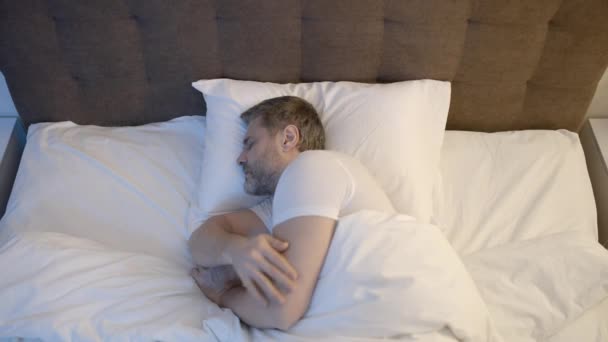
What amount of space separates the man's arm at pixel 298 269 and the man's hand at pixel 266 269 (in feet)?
0.05

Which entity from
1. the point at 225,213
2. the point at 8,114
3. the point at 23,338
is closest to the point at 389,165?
the point at 225,213

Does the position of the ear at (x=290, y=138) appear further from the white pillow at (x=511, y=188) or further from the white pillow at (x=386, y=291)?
the white pillow at (x=511, y=188)

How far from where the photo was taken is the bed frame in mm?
1327

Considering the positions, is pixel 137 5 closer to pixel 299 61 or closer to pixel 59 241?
pixel 299 61

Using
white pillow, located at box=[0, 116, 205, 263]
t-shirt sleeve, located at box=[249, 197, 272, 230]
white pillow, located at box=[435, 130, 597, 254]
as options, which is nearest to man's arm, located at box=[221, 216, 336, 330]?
t-shirt sleeve, located at box=[249, 197, 272, 230]

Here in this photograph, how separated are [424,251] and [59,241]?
872mm

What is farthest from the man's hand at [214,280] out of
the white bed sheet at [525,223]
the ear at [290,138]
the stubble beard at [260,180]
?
the white bed sheet at [525,223]

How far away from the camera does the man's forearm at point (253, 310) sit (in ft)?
3.19

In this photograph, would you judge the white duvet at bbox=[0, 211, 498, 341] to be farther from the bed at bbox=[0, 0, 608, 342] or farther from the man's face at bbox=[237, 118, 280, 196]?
the man's face at bbox=[237, 118, 280, 196]

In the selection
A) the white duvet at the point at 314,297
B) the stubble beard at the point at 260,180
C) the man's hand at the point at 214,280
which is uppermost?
the stubble beard at the point at 260,180

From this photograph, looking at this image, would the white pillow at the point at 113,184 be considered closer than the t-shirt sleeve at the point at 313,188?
No

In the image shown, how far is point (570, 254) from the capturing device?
1.16 meters

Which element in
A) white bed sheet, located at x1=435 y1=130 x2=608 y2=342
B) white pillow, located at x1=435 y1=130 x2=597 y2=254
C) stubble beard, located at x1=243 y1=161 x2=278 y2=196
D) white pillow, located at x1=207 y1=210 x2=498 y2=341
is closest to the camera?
white pillow, located at x1=207 y1=210 x2=498 y2=341

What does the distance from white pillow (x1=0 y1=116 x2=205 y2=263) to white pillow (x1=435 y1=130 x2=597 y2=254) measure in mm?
804
